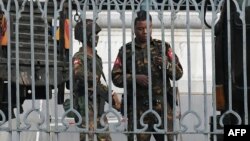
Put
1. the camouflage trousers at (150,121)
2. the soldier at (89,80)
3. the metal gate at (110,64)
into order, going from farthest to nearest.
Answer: the soldier at (89,80) < the camouflage trousers at (150,121) < the metal gate at (110,64)

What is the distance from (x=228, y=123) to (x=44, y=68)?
167 centimetres

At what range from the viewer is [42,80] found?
A: 656 centimetres

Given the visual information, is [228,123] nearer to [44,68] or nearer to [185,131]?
[185,131]

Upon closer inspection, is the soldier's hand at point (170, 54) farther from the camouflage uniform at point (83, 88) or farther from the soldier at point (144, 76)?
the camouflage uniform at point (83, 88)

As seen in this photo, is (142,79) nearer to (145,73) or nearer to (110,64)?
(145,73)

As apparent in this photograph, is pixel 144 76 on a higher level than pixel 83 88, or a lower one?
higher

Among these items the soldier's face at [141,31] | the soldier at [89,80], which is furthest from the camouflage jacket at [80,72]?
the soldier's face at [141,31]

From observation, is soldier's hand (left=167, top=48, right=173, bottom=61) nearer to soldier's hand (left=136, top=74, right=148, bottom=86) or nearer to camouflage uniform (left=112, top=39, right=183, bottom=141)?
camouflage uniform (left=112, top=39, right=183, bottom=141)

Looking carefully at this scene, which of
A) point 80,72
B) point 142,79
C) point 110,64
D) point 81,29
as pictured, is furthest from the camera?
point 80,72

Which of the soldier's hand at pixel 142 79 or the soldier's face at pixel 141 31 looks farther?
the soldier's face at pixel 141 31

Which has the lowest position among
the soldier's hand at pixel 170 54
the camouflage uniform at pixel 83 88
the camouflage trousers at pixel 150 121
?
the camouflage trousers at pixel 150 121

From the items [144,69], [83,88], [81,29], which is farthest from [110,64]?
[83,88]

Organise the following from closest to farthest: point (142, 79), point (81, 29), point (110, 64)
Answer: point (110, 64)
point (142, 79)
point (81, 29)

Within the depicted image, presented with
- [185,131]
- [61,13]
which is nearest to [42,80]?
[61,13]
